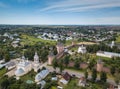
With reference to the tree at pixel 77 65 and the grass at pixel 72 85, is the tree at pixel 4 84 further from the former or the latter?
the tree at pixel 77 65

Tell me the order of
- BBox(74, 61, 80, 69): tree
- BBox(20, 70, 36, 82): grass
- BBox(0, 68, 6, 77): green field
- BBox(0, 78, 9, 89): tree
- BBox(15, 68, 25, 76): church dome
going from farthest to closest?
BBox(74, 61, 80, 69): tree, BBox(0, 68, 6, 77): green field, BBox(15, 68, 25, 76): church dome, BBox(20, 70, 36, 82): grass, BBox(0, 78, 9, 89): tree

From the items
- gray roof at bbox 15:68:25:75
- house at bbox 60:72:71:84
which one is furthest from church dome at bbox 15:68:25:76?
house at bbox 60:72:71:84

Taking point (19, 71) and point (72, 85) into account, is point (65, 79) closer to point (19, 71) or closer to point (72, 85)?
point (72, 85)

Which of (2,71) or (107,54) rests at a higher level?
(107,54)

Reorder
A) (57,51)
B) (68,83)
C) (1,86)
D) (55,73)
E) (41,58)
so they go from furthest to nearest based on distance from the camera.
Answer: (57,51) → (41,58) → (55,73) → (68,83) → (1,86)

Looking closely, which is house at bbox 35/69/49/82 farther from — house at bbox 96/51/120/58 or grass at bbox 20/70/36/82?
house at bbox 96/51/120/58

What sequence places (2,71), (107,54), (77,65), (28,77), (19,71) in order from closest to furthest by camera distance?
(28,77) < (19,71) < (2,71) < (77,65) < (107,54)

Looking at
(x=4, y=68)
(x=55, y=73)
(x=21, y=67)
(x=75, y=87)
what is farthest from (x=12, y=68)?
(x=75, y=87)

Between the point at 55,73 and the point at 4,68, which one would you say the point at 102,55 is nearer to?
the point at 55,73

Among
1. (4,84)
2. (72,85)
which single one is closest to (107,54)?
(72,85)

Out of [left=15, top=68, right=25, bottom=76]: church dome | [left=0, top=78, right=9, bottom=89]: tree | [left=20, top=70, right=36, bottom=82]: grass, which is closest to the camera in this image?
[left=0, top=78, right=9, bottom=89]: tree

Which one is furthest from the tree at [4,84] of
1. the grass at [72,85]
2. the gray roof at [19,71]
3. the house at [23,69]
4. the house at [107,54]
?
the house at [107,54]
